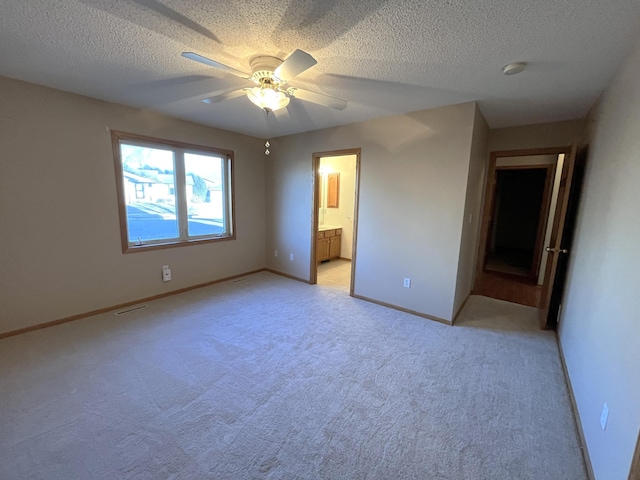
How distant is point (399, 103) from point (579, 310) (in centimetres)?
246

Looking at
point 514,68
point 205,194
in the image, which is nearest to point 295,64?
point 514,68

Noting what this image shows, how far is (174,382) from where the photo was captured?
6.72ft

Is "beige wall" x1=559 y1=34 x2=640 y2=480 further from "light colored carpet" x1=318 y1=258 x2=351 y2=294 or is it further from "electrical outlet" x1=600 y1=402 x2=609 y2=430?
"light colored carpet" x1=318 y1=258 x2=351 y2=294

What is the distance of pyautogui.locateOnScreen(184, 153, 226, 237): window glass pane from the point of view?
3.94 metres

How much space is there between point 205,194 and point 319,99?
95.8 inches

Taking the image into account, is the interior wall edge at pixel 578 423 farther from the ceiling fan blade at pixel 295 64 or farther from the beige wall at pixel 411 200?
the ceiling fan blade at pixel 295 64

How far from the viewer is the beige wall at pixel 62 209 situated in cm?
252

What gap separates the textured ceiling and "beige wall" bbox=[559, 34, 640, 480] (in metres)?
0.42

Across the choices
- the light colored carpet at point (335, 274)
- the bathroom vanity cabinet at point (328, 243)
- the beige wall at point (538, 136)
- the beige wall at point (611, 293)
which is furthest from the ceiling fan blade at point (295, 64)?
the bathroom vanity cabinet at point (328, 243)

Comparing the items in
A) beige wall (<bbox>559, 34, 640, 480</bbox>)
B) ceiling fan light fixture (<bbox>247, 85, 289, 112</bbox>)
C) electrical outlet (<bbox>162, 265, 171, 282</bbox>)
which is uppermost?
ceiling fan light fixture (<bbox>247, 85, 289, 112</bbox>)

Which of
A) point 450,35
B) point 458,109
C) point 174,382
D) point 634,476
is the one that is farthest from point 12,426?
point 458,109

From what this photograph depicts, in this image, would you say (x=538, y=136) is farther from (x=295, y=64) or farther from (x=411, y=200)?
(x=295, y=64)

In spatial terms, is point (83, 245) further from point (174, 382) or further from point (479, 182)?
point (479, 182)

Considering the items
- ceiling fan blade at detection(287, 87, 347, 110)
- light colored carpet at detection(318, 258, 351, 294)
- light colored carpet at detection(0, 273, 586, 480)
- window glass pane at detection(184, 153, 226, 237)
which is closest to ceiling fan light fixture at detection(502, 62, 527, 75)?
ceiling fan blade at detection(287, 87, 347, 110)
